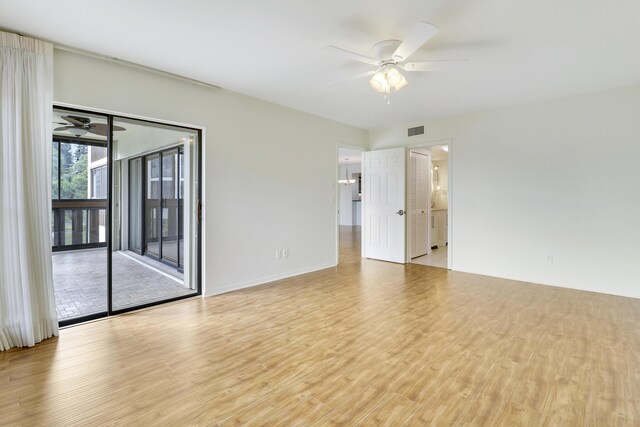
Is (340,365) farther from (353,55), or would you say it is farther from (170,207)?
(170,207)

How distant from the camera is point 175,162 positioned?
4.78m

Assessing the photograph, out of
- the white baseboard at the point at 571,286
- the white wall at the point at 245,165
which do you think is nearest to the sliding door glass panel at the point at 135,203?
the white wall at the point at 245,165

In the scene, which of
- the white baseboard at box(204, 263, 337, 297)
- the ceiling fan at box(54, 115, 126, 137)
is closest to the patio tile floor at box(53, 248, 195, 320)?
the white baseboard at box(204, 263, 337, 297)

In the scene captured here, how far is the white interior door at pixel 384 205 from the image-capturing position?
18.9ft

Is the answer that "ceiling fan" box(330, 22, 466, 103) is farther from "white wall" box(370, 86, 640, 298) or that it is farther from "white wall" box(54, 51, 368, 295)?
"white wall" box(370, 86, 640, 298)

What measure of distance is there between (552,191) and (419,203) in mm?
2438

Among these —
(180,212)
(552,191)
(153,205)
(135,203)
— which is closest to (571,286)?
(552,191)

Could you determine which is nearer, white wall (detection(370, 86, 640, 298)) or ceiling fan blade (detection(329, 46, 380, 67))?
ceiling fan blade (detection(329, 46, 380, 67))

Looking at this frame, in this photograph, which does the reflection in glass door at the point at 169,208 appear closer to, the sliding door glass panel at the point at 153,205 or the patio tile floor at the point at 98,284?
the sliding door glass panel at the point at 153,205

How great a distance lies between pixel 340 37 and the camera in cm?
267

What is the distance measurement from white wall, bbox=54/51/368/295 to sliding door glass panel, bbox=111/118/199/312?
0.86ft

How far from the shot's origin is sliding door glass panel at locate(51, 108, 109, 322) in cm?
366

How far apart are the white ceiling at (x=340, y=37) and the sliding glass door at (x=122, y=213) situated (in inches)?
33.7

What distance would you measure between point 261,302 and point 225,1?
2.98 meters
